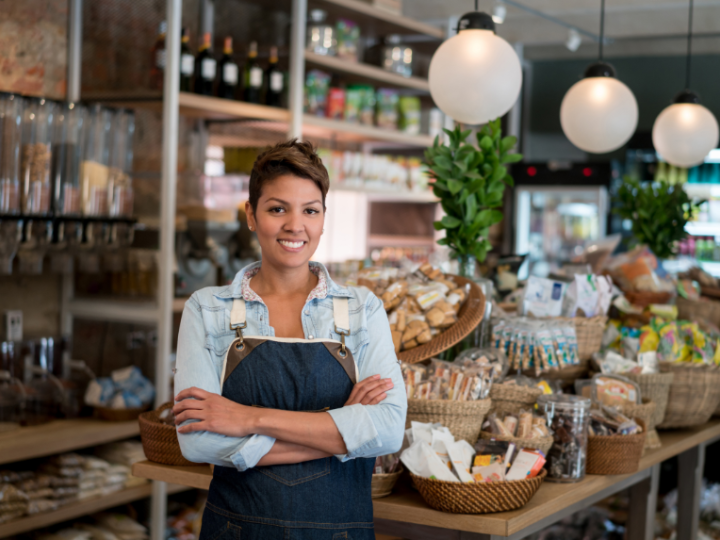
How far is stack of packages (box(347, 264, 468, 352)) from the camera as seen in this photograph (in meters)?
2.48

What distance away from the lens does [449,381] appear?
2.25m

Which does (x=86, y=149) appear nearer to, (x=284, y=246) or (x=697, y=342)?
(x=284, y=246)

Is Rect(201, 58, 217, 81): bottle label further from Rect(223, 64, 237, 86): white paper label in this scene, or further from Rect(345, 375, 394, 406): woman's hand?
Rect(345, 375, 394, 406): woman's hand

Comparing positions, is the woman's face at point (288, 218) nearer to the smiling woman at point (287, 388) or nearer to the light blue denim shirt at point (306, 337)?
the smiling woman at point (287, 388)

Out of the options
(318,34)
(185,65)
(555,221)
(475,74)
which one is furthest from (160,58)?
(555,221)

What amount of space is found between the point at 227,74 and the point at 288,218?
8.70 ft

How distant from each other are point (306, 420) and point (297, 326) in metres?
0.23

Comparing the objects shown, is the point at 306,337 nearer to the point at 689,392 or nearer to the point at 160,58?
the point at 689,392

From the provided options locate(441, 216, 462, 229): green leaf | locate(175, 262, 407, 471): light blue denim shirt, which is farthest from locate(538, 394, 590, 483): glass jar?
locate(441, 216, 462, 229): green leaf

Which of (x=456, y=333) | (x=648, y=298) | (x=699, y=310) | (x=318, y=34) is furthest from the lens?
(x=318, y=34)

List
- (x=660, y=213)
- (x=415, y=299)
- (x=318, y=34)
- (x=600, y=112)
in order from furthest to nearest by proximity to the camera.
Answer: (x=318, y=34)
(x=660, y=213)
(x=600, y=112)
(x=415, y=299)

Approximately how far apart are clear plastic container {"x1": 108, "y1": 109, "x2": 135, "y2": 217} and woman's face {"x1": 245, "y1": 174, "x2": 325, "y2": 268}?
2013 millimetres

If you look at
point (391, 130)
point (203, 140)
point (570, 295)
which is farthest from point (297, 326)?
point (391, 130)

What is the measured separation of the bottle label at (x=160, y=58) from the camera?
11.9ft
